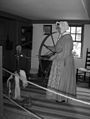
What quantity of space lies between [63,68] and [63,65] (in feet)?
0.19

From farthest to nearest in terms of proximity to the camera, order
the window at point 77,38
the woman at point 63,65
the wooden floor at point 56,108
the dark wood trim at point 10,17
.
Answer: the window at point 77,38 < the dark wood trim at point 10,17 < the woman at point 63,65 < the wooden floor at point 56,108

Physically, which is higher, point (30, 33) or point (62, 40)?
point (30, 33)

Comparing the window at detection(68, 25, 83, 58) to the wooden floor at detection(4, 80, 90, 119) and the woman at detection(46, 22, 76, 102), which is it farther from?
the woman at detection(46, 22, 76, 102)

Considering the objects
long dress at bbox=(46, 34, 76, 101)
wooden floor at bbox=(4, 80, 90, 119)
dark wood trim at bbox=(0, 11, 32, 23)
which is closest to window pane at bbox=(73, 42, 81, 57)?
dark wood trim at bbox=(0, 11, 32, 23)

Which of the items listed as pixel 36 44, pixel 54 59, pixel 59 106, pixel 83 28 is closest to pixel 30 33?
pixel 36 44

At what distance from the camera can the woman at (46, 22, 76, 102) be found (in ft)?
10.8

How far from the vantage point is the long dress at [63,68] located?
10.8 ft

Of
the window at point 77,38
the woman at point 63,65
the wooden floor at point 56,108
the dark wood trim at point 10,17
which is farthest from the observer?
the window at point 77,38

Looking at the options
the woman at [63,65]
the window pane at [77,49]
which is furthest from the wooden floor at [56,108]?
the window pane at [77,49]

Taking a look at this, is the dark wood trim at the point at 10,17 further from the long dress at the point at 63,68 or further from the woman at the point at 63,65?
the long dress at the point at 63,68

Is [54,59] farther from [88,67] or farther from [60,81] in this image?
[88,67]

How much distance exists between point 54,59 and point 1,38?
7.30 ft

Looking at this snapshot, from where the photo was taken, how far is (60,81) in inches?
131

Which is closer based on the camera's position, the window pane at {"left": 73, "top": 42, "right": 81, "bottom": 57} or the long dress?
the long dress
